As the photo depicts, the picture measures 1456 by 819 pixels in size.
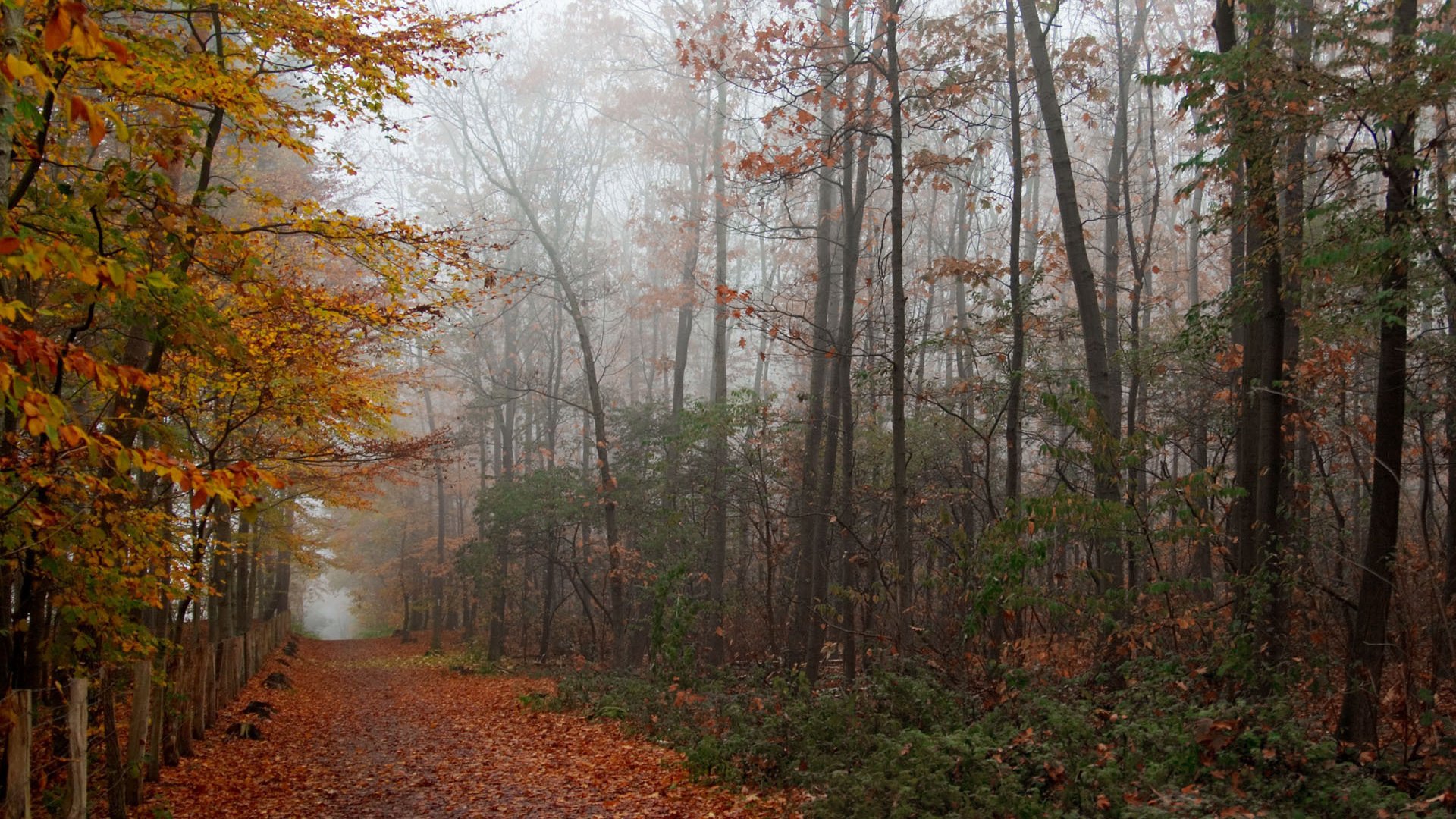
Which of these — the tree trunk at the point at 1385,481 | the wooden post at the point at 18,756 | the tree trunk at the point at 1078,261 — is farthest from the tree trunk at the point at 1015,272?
the wooden post at the point at 18,756

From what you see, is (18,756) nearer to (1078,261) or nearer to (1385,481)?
(1385,481)

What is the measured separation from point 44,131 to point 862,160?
8.89 m

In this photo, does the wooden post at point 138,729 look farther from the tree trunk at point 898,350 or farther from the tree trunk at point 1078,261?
the tree trunk at point 1078,261

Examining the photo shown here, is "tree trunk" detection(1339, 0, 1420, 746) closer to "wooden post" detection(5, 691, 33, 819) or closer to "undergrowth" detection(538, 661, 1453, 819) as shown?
"undergrowth" detection(538, 661, 1453, 819)

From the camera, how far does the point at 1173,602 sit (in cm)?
842

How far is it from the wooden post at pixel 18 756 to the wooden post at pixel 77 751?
240mm

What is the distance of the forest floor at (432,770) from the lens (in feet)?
23.6

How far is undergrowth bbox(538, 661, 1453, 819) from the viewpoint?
202 inches

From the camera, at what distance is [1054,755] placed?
5914 mm

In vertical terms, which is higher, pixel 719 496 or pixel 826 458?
pixel 826 458

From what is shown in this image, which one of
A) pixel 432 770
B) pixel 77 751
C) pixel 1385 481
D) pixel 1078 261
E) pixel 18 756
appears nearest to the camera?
pixel 18 756

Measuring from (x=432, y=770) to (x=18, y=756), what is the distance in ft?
13.7

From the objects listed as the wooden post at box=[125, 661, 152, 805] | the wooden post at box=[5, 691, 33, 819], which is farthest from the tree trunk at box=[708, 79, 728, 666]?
the wooden post at box=[5, 691, 33, 819]

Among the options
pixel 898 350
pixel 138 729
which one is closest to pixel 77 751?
pixel 138 729
